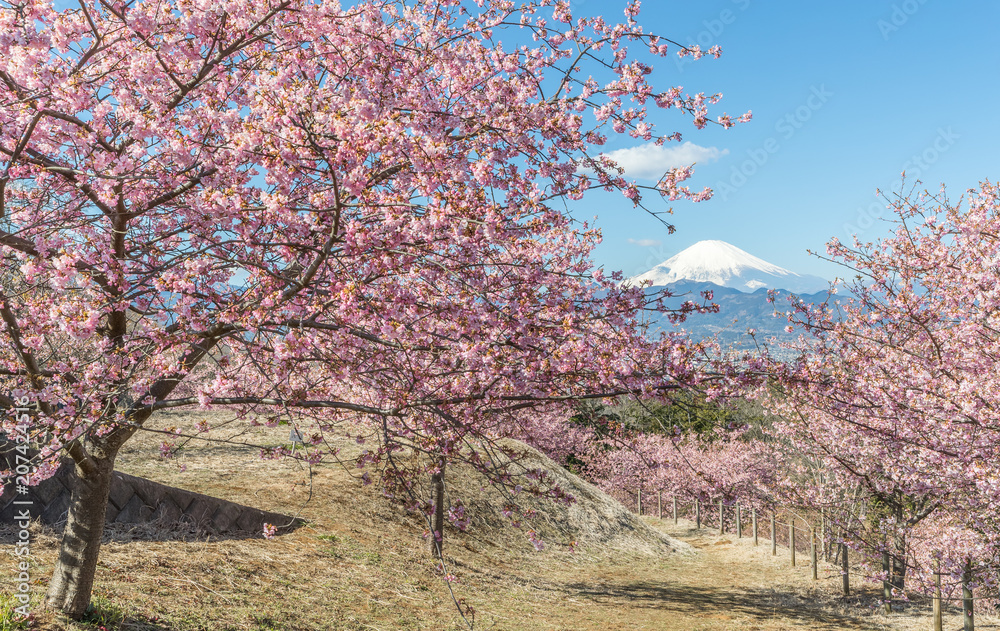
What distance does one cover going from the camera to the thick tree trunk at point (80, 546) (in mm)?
5492

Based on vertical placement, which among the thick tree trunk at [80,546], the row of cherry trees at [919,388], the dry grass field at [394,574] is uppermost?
the row of cherry trees at [919,388]

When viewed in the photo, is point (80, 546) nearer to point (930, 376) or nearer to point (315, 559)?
point (315, 559)

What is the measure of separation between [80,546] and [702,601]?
12.8 m

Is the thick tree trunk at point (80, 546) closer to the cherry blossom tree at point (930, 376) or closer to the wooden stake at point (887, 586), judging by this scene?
the cherry blossom tree at point (930, 376)

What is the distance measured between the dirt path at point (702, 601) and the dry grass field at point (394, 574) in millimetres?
63

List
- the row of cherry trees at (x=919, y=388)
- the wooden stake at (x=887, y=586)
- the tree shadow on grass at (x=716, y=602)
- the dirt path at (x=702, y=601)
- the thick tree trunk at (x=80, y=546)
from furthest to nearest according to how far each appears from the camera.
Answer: the wooden stake at (x=887, y=586) → the tree shadow on grass at (x=716, y=602) → the dirt path at (x=702, y=601) → the row of cherry trees at (x=919, y=388) → the thick tree trunk at (x=80, y=546)

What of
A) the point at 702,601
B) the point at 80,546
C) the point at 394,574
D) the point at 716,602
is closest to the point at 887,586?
the point at 716,602

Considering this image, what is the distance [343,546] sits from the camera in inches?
423

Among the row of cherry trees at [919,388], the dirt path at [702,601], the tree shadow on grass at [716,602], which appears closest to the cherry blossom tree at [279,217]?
the row of cherry trees at [919,388]

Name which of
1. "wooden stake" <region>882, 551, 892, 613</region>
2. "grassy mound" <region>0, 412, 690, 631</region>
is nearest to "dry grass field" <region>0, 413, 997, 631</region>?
"grassy mound" <region>0, 412, 690, 631</region>

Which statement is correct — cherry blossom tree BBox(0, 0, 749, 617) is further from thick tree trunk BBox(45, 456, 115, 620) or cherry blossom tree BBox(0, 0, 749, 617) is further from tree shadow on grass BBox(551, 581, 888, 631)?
tree shadow on grass BBox(551, 581, 888, 631)

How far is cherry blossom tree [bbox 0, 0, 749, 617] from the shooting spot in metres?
4.10

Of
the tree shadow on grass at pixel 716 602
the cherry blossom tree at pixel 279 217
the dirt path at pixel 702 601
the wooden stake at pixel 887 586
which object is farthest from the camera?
the wooden stake at pixel 887 586

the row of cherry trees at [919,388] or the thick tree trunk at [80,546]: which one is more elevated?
the row of cherry trees at [919,388]
